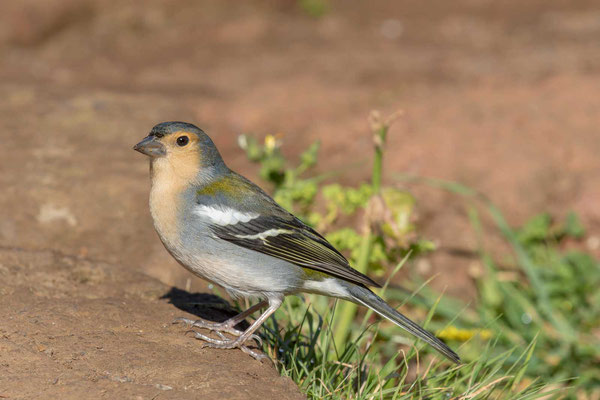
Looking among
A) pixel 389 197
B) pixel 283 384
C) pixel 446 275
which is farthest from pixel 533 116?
pixel 283 384

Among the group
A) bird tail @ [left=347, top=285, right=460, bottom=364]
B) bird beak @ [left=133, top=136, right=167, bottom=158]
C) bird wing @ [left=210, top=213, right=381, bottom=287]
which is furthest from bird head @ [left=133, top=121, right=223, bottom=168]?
bird tail @ [left=347, top=285, right=460, bottom=364]

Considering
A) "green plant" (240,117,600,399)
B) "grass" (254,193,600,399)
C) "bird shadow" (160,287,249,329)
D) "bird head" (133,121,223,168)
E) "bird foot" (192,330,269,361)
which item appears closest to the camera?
"bird foot" (192,330,269,361)

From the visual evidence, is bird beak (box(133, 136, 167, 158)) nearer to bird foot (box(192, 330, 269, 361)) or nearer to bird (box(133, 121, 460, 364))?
bird (box(133, 121, 460, 364))

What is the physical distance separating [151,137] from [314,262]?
3.96 ft

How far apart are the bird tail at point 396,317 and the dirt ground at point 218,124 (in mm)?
726

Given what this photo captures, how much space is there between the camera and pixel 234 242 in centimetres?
427

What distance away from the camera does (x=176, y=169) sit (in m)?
4.44

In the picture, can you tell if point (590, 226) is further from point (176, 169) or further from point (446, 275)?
point (176, 169)

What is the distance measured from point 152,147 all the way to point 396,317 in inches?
66.5

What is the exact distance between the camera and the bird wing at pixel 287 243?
424 centimetres

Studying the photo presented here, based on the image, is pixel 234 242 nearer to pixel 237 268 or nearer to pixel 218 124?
pixel 237 268

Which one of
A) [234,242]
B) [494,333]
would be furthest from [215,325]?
[494,333]

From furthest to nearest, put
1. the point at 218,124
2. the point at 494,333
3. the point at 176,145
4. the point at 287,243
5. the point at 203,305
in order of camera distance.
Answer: the point at 218,124 < the point at 494,333 < the point at 203,305 < the point at 176,145 < the point at 287,243

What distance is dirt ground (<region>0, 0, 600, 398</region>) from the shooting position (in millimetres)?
3916
